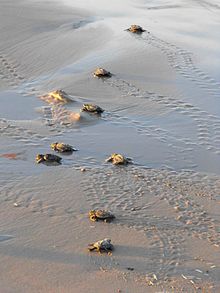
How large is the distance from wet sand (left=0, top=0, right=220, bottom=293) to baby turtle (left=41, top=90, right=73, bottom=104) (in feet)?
0.46

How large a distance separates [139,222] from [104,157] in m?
1.40

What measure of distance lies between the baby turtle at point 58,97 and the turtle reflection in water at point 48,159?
65.0 inches

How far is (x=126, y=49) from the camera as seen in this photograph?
33.9 ft

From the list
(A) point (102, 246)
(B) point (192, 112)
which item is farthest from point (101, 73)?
(A) point (102, 246)

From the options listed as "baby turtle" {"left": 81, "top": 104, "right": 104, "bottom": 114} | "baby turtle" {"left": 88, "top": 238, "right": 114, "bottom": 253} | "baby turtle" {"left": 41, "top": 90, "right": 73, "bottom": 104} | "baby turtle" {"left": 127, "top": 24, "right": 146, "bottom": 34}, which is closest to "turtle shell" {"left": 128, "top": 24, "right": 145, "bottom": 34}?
"baby turtle" {"left": 127, "top": 24, "right": 146, "bottom": 34}

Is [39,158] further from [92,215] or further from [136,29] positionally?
[136,29]

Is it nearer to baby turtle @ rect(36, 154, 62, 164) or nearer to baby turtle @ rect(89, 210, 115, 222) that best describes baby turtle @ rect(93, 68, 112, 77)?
Answer: baby turtle @ rect(36, 154, 62, 164)

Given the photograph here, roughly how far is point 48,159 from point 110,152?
2.61 ft

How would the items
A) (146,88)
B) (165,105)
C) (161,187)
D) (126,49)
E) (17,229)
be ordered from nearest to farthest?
(17,229)
(161,187)
(165,105)
(146,88)
(126,49)

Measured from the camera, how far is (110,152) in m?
6.70

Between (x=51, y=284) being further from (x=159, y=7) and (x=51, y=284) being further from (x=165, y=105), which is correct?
(x=159, y=7)

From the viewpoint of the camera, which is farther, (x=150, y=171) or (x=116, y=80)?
(x=116, y=80)

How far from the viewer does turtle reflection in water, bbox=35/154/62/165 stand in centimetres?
630

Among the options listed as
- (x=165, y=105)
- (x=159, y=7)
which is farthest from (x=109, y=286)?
(x=159, y=7)
